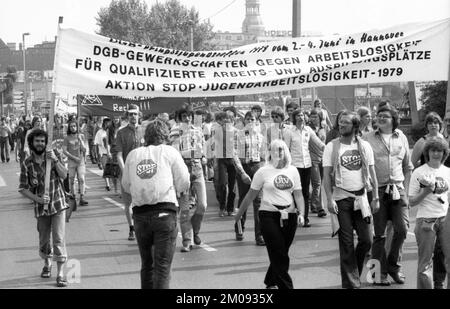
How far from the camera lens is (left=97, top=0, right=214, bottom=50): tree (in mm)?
83500

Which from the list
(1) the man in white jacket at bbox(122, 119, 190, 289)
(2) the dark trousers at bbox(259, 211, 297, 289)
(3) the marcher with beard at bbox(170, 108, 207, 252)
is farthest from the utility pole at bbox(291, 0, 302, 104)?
(1) the man in white jacket at bbox(122, 119, 190, 289)

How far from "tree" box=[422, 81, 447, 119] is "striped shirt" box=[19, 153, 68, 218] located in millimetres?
23818

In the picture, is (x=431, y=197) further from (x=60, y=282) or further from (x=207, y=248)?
(x=207, y=248)

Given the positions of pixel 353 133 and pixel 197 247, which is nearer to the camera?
pixel 353 133

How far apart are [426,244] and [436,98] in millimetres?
25333

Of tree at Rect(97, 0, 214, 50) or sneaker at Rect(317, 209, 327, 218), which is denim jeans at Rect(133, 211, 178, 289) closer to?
sneaker at Rect(317, 209, 327, 218)

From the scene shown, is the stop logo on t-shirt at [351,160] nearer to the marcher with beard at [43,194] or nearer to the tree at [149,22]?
the marcher with beard at [43,194]

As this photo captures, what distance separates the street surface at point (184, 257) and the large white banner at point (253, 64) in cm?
203

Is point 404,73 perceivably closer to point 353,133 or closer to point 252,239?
point 353,133

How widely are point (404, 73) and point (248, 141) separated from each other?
4.60 meters

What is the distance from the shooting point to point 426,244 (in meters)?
7.97
